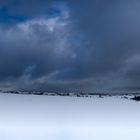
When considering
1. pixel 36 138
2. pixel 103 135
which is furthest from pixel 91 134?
pixel 36 138

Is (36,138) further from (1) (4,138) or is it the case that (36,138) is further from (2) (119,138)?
(2) (119,138)

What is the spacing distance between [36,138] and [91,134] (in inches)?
119

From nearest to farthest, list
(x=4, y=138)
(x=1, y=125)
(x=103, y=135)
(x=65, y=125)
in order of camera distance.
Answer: (x=4, y=138) → (x=103, y=135) → (x=1, y=125) → (x=65, y=125)

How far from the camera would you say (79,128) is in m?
19.9

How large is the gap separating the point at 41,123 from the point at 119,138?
18.1 ft

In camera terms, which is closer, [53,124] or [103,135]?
[103,135]

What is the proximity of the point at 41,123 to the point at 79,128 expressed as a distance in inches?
95.7

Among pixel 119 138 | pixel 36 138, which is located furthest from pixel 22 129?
pixel 119 138

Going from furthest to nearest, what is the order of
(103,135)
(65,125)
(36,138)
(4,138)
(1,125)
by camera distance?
(65,125)
(1,125)
(103,135)
(36,138)
(4,138)

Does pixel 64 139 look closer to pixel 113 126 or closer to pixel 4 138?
pixel 4 138

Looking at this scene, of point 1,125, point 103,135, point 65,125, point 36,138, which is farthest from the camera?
point 65,125

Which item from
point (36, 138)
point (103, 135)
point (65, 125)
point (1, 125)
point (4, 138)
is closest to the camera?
point (4, 138)

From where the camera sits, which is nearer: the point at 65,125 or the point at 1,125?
the point at 1,125

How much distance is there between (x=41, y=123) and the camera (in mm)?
21484
